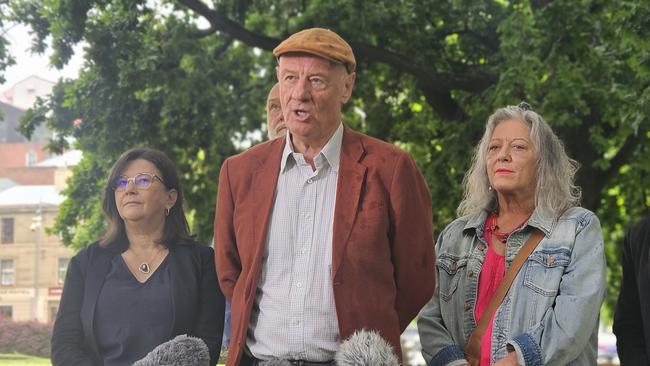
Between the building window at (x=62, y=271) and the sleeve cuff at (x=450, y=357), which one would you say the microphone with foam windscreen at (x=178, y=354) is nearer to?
the sleeve cuff at (x=450, y=357)

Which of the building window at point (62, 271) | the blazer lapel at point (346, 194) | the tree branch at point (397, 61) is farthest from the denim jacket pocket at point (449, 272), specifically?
the tree branch at point (397, 61)

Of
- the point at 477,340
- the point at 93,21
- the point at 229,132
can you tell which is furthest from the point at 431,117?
the point at 477,340

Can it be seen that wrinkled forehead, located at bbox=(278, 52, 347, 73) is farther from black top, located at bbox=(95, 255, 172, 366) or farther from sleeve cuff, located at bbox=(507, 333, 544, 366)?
sleeve cuff, located at bbox=(507, 333, 544, 366)

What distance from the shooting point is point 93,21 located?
10445 mm

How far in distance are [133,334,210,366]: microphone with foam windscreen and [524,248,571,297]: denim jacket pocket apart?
1.30m

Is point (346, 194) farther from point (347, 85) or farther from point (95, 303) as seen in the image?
point (95, 303)

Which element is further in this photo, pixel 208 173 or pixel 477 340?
pixel 208 173

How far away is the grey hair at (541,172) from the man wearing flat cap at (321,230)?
0.63 meters

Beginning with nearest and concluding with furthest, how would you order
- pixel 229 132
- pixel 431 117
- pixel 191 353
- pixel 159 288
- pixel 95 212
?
pixel 191 353, pixel 159 288, pixel 95 212, pixel 229 132, pixel 431 117

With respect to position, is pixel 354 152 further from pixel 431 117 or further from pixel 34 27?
pixel 431 117

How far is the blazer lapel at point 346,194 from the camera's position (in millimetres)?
3418

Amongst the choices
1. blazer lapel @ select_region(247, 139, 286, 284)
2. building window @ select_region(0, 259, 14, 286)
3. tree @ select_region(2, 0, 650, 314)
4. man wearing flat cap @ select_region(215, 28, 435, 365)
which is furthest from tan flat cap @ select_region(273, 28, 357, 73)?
tree @ select_region(2, 0, 650, 314)

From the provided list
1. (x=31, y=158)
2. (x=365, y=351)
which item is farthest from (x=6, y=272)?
(x=365, y=351)

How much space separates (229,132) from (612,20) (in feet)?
15.8
